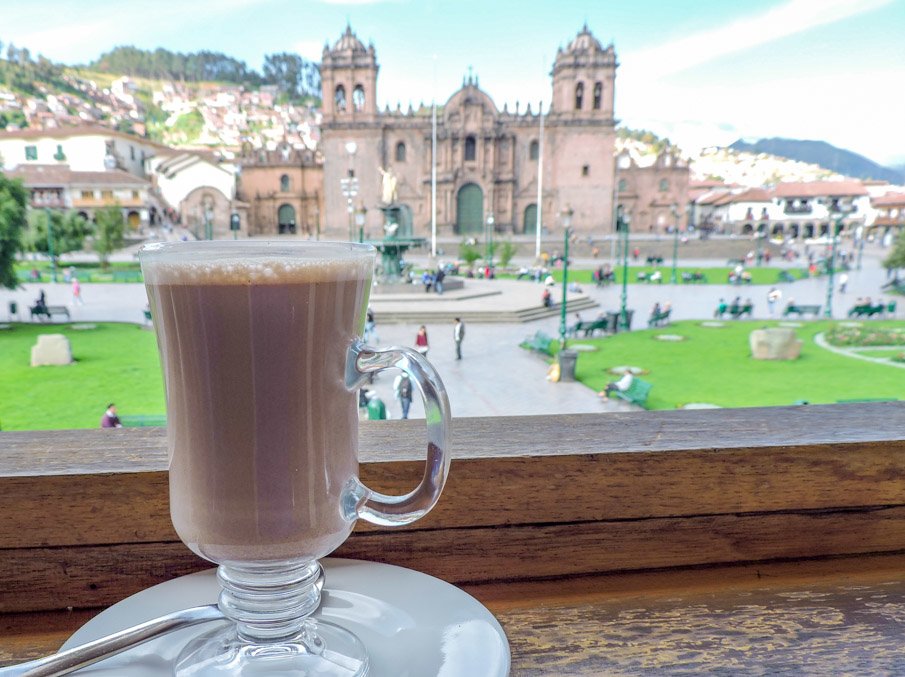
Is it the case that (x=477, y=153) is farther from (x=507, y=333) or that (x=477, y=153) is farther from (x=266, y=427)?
(x=266, y=427)

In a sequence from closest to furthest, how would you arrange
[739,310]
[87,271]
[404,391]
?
[404,391]
[739,310]
[87,271]

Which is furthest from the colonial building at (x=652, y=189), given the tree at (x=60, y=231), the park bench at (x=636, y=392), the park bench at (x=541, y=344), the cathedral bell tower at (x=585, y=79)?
the park bench at (x=636, y=392)

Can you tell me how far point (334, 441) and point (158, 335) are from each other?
0.14 m

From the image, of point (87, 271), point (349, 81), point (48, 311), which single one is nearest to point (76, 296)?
point (48, 311)

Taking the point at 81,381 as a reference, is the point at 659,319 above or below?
above

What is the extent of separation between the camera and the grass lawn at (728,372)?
6570 mm

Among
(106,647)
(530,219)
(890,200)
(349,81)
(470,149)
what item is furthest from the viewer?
(890,200)

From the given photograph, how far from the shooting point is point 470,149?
75.7 ft

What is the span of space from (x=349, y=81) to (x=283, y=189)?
16.1 ft

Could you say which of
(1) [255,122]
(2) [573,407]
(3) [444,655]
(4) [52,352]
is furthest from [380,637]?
(1) [255,122]

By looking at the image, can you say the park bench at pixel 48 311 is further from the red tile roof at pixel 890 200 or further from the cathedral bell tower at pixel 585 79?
the red tile roof at pixel 890 200

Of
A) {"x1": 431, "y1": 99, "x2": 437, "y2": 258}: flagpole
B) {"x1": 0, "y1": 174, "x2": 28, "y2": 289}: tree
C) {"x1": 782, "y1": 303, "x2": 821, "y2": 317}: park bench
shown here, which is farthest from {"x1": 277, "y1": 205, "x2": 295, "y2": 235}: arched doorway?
{"x1": 782, "y1": 303, "x2": 821, "y2": 317}: park bench

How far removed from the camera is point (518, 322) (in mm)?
9969

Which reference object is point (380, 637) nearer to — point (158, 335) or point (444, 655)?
point (444, 655)
